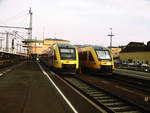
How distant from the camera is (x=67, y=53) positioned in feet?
67.9

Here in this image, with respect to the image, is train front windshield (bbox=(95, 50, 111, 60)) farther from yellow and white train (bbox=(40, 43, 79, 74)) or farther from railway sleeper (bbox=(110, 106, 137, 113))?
railway sleeper (bbox=(110, 106, 137, 113))

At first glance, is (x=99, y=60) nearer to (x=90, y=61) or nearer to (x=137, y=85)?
(x=90, y=61)

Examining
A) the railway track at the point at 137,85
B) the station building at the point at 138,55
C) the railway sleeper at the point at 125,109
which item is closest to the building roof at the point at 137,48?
the station building at the point at 138,55

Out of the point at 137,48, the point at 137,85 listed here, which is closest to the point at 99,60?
the point at 137,85

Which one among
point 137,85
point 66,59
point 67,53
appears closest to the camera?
point 137,85

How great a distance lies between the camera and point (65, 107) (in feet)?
26.2

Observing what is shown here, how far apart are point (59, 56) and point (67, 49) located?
1.25 meters

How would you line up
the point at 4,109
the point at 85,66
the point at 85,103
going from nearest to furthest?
1. the point at 4,109
2. the point at 85,103
3. the point at 85,66

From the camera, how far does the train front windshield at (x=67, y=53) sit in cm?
2032

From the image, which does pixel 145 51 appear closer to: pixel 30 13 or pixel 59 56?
pixel 30 13

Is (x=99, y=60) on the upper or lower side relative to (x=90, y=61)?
upper

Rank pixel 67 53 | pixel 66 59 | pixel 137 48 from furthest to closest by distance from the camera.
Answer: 1. pixel 137 48
2. pixel 67 53
3. pixel 66 59

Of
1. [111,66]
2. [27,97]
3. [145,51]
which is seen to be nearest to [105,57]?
[111,66]

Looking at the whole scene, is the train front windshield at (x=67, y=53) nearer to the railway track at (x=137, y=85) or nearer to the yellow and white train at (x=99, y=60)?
the yellow and white train at (x=99, y=60)
